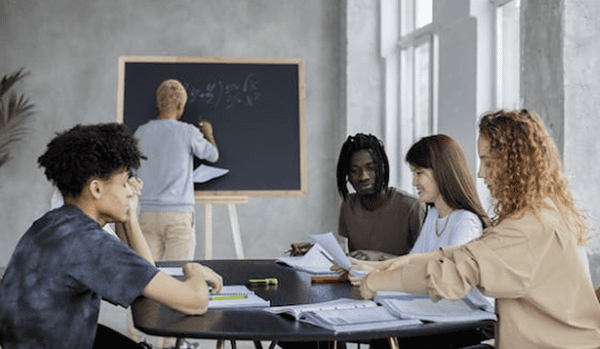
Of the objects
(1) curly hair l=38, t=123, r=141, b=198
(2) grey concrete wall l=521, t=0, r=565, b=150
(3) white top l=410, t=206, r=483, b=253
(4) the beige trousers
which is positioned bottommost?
(4) the beige trousers

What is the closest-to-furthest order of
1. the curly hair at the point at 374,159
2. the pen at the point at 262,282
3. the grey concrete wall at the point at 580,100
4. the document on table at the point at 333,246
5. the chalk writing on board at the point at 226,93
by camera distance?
the document on table at the point at 333,246
the pen at the point at 262,282
the grey concrete wall at the point at 580,100
the curly hair at the point at 374,159
the chalk writing on board at the point at 226,93

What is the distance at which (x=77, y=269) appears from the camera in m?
1.45

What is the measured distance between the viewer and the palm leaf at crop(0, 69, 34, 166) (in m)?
5.57

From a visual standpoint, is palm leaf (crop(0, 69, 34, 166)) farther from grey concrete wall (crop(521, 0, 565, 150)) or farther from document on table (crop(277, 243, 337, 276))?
grey concrete wall (crop(521, 0, 565, 150))

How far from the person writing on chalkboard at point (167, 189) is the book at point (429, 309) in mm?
2373

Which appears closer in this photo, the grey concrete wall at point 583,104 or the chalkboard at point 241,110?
the grey concrete wall at point 583,104

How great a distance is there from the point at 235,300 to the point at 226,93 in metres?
3.08

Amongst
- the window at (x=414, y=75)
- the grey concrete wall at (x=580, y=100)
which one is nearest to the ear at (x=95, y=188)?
the grey concrete wall at (x=580, y=100)

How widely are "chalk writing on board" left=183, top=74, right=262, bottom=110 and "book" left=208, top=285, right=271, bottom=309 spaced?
114 inches

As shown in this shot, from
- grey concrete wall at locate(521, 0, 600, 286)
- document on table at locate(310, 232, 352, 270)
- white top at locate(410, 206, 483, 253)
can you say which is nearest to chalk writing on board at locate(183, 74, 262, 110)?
white top at locate(410, 206, 483, 253)

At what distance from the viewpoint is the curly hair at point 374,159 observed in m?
2.86

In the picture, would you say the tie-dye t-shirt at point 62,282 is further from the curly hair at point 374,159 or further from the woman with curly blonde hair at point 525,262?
the curly hair at point 374,159

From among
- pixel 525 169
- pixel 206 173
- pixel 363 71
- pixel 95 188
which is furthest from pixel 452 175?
pixel 363 71

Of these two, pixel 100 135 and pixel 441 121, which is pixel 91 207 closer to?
pixel 100 135
